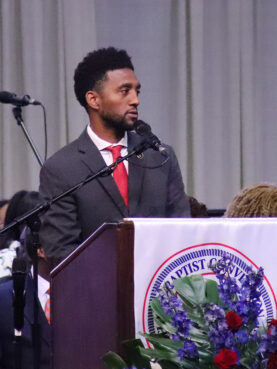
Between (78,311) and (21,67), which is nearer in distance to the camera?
(78,311)

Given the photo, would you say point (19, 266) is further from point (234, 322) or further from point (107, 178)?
point (234, 322)

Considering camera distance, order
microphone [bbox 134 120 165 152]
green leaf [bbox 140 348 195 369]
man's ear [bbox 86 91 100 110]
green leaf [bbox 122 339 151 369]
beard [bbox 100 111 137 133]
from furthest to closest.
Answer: man's ear [bbox 86 91 100 110] < beard [bbox 100 111 137 133] < microphone [bbox 134 120 165 152] < green leaf [bbox 122 339 151 369] < green leaf [bbox 140 348 195 369]

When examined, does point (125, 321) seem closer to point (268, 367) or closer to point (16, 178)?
point (268, 367)

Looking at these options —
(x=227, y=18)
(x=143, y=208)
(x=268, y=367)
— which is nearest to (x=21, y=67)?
(x=227, y=18)

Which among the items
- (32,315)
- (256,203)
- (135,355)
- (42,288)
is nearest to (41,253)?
(42,288)

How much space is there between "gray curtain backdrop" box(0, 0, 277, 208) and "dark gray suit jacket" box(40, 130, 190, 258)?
2.53m

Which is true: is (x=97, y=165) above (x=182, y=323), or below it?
above

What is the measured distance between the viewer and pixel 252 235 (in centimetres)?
174

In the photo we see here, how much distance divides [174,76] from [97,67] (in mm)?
2600

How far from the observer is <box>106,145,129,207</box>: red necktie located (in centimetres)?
315

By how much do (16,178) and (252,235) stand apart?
4150mm

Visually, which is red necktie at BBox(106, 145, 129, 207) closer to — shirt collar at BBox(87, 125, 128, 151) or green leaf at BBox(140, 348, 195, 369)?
shirt collar at BBox(87, 125, 128, 151)

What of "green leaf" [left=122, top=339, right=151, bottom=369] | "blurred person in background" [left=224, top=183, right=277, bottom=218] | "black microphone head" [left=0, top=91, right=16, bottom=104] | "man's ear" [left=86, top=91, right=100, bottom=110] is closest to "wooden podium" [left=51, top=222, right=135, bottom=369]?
"green leaf" [left=122, top=339, right=151, bottom=369]

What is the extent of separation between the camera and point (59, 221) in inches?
120
